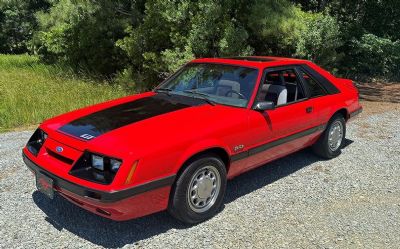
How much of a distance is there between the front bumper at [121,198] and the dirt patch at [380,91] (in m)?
9.45

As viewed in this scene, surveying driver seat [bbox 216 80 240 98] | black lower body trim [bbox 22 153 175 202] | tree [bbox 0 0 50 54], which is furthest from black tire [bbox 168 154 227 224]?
tree [bbox 0 0 50 54]

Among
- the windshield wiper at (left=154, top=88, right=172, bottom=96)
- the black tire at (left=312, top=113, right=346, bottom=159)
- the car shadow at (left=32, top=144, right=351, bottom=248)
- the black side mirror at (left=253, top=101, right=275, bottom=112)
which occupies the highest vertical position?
the black side mirror at (left=253, top=101, right=275, bottom=112)

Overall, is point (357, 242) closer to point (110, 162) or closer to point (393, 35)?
point (110, 162)

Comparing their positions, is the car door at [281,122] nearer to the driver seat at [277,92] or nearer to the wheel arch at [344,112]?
the driver seat at [277,92]

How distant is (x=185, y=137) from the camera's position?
3654 millimetres

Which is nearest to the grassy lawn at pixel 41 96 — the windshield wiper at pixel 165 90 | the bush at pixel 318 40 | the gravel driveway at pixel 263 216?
the gravel driveway at pixel 263 216

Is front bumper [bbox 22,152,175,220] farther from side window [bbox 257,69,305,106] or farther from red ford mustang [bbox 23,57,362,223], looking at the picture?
side window [bbox 257,69,305,106]

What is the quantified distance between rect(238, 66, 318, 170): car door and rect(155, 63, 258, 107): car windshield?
0.17 metres

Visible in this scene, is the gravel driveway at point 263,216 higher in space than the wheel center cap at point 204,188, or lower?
lower

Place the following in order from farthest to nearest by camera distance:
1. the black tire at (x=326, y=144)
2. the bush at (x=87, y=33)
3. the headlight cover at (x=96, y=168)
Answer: the bush at (x=87, y=33) → the black tire at (x=326, y=144) → the headlight cover at (x=96, y=168)

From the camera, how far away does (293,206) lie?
4355 mm

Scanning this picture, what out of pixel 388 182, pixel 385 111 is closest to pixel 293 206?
pixel 388 182

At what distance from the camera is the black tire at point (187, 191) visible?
3645 mm

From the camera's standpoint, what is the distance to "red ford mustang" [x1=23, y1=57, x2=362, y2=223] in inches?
133
